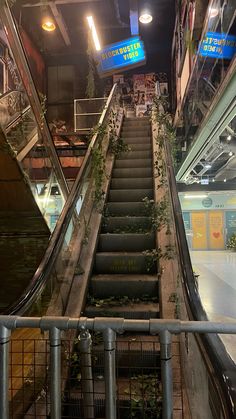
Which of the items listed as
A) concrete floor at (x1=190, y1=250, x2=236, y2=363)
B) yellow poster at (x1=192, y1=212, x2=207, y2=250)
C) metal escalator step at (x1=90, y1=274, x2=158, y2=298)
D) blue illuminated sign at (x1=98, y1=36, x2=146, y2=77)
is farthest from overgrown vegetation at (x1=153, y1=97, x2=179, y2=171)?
yellow poster at (x1=192, y1=212, x2=207, y2=250)

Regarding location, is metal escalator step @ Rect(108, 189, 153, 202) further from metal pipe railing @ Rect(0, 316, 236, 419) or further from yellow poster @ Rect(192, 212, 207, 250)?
yellow poster @ Rect(192, 212, 207, 250)

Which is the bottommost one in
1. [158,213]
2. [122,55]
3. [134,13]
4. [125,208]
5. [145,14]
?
[158,213]

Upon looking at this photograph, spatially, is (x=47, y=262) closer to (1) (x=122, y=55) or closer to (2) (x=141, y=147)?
(2) (x=141, y=147)

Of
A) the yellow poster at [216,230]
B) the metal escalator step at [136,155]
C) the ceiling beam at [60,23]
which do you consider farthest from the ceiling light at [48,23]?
the yellow poster at [216,230]

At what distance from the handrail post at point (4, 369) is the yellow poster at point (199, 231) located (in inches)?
628

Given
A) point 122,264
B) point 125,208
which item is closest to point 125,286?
point 122,264

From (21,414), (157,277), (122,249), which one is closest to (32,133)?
(122,249)

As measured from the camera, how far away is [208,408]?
139cm

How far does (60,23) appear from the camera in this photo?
1019 centimetres

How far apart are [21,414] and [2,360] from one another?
92cm

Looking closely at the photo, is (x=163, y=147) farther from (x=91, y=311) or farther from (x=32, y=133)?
(x=91, y=311)

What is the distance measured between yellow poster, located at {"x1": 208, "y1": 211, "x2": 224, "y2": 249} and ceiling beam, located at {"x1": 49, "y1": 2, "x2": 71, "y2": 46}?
10836mm

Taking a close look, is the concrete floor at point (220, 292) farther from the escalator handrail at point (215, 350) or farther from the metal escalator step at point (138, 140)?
the metal escalator step at point (138, 140)

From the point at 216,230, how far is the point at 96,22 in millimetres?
11153
